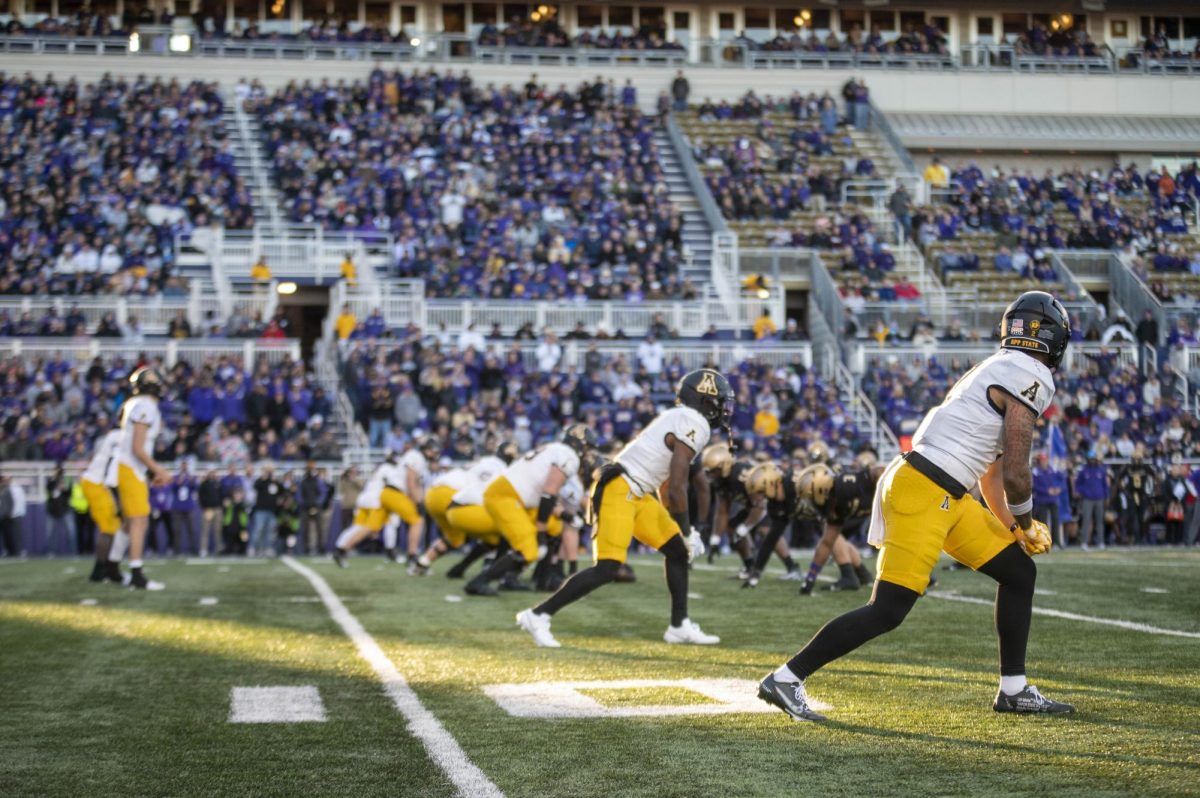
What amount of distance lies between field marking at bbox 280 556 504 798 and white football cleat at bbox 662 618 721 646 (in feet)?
6.29

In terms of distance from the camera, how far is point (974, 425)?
676cm

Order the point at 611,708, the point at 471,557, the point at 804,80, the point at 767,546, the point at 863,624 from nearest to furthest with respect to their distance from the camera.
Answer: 1. the point at 863,624
2. the point at 611,708
3. the point at 767,546
4. the point at 471,557
5. the point at 804,80

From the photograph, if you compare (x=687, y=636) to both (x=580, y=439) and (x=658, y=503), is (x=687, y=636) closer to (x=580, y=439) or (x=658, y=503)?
(x=658, y=503)

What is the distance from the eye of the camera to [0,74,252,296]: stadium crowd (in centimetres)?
3134

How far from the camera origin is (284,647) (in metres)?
10.0

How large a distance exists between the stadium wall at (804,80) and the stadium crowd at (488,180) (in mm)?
1047

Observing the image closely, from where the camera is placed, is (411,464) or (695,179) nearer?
(411,464)

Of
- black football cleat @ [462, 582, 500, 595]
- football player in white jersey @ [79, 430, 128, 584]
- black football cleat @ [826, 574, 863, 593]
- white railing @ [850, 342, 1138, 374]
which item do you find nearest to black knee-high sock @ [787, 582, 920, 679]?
black football cleat @ [462, 582, 500, 595]

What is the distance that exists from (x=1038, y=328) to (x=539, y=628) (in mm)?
4328

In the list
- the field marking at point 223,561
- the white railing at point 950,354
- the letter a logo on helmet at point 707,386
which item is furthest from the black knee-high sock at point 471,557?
the white railing at point 950,354

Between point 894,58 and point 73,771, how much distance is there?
42.6 meters

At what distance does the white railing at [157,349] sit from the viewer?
2780 cm

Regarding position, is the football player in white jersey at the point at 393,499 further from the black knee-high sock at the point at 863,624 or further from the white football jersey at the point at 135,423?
the black knee-high sock at the point at 863,624

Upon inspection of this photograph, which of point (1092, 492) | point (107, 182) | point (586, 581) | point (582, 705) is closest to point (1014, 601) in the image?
point (582, 705)
